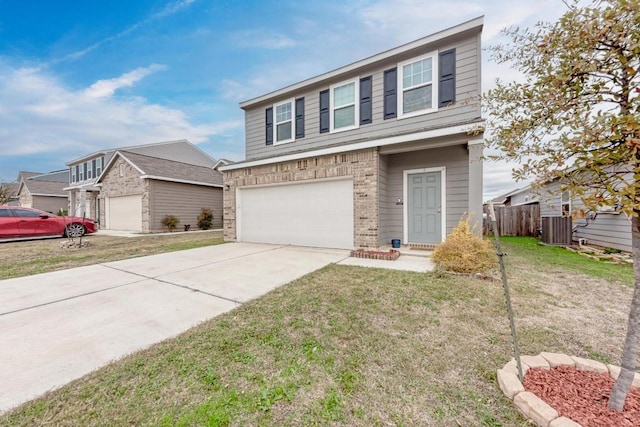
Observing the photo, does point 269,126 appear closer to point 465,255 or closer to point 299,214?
point 299,214

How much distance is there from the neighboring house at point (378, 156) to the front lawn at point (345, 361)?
3.33 meters

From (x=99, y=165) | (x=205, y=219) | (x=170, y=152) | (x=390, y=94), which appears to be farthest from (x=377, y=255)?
(x=99, y=165)

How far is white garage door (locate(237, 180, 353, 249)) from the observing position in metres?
7.62

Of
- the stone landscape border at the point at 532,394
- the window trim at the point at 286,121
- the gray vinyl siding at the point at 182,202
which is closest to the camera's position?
the stone landscape border at the point at 532,394

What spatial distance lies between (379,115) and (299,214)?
13.6 ft

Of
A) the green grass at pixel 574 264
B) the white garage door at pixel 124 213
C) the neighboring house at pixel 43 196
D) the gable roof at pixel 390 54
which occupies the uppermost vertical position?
the gable roof at pixel 390 54

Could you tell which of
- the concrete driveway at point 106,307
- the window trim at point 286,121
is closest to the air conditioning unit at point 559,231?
the concrete driveway at point 106,307

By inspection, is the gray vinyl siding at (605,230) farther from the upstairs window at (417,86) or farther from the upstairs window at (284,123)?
the upstairs window at (284,123)

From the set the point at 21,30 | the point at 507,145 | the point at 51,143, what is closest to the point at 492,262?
the point at 507,145

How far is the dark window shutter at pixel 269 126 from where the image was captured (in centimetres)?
1008

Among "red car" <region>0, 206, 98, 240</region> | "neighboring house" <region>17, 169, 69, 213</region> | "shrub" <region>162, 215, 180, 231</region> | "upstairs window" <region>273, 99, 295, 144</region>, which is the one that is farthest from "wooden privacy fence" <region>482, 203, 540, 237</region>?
"neighboring house" <region>17, 169, 69, 213</region>

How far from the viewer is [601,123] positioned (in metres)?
1.35

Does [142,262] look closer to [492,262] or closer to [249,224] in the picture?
[249,224]

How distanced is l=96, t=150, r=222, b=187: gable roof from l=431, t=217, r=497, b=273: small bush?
49.6ft
